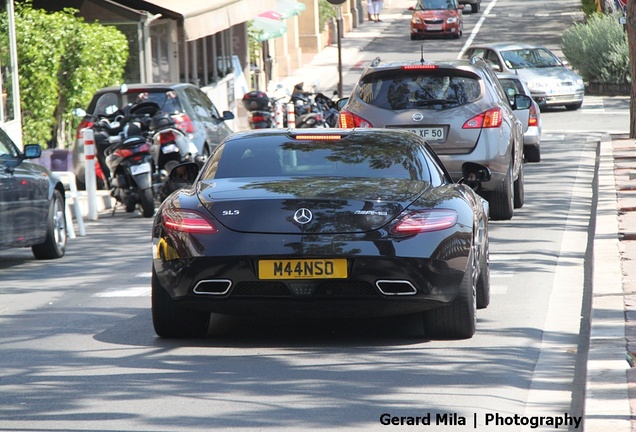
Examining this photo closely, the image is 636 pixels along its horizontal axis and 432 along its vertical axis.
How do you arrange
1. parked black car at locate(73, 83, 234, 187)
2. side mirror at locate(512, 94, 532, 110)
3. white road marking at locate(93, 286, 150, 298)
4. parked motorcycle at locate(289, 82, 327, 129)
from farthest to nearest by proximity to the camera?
parked motorcycle at locate(289, 82, 327, 129) < parked black car at locate(73, 83, 234, 187) < side mirror at locate(512, 94, 532, 110) < white road marking at locate(93, 286, 150, 298)

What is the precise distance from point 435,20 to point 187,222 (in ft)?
162

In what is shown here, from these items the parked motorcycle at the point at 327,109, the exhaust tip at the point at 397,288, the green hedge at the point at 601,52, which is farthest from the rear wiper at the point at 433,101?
the green hedge at the point at 601,52

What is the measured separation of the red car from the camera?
56750 mm

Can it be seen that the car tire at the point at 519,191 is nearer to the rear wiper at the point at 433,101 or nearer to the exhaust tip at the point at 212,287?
the rear wiper at the point at 433,101

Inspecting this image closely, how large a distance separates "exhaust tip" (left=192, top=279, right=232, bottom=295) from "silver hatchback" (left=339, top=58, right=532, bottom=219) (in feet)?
20.2

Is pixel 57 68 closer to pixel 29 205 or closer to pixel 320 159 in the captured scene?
pixel 29 205

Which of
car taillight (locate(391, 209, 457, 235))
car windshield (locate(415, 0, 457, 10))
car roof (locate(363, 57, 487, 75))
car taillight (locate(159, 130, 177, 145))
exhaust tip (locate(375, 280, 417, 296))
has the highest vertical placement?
car windshield (locate(415, 0, 457, 10))

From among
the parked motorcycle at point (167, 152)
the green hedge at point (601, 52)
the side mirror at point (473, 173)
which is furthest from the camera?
the green hedge at point (601, 52)

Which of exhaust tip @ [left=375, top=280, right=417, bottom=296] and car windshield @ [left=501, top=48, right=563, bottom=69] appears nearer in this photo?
exhaust tip @ [left=375, top=280, right=417, bottom=296]

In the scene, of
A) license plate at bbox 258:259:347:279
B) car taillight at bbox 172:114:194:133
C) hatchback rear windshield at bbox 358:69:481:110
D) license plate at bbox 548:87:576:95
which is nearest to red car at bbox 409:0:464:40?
license plate at bbox 548:87:576:95

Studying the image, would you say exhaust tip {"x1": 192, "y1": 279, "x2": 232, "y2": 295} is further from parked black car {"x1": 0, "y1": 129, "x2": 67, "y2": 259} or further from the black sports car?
parked black car {"x1": 0, "y1": 129, "x2": 67, "y2": 259}

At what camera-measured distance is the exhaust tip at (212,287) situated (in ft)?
26.2

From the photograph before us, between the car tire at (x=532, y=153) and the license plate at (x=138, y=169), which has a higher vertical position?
the license plate at (x=138, y=169)

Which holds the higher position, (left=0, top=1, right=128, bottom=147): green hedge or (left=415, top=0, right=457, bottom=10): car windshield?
(left=415, top=0, right=457, bottom=10): car windshield
